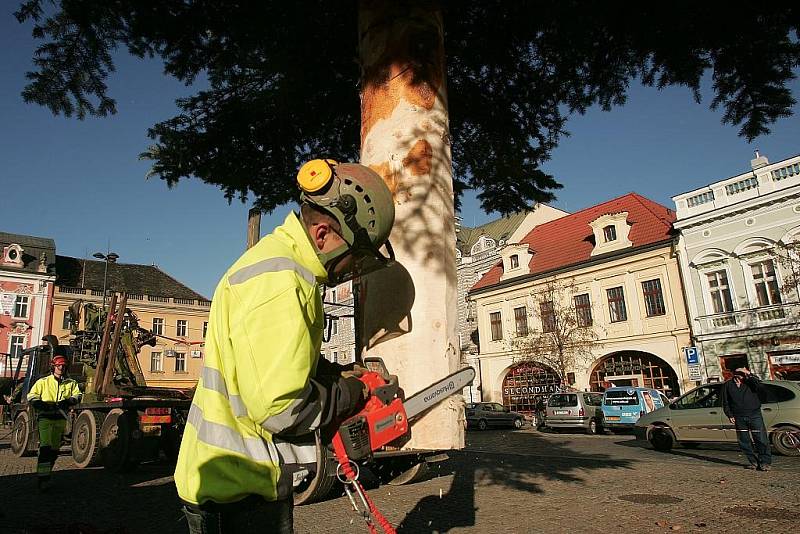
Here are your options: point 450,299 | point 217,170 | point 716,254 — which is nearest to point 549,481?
point 450,299

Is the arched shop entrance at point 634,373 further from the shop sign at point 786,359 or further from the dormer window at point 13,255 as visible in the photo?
the dormer window at point 13,255

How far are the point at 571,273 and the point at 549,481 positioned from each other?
80.4ft

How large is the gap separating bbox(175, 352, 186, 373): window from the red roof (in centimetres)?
2871

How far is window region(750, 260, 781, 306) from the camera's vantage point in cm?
2197

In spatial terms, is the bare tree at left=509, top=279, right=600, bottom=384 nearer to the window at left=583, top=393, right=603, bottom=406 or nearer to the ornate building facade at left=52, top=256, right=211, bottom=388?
the window at left=583, top=393, right=603, bottom=406

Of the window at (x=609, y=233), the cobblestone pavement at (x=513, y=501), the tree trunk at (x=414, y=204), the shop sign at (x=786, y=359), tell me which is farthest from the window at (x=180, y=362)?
→ the tree trunk at (x=414, y=204)

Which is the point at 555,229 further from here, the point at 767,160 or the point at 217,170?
the point at 217,170

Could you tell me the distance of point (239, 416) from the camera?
1706mm

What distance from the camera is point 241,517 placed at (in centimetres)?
169

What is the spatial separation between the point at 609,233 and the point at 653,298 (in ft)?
14.8

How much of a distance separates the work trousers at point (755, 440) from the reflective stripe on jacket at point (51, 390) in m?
12.1

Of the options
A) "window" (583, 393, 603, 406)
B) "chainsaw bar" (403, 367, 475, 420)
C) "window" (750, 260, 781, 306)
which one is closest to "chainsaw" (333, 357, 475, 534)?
"chainsaw bar" (403, 367, 475, 420)

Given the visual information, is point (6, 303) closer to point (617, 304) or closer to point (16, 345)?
point (16, 345)

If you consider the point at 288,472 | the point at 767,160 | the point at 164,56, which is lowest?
the point at 288,472
